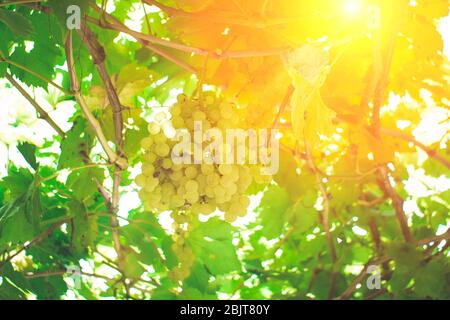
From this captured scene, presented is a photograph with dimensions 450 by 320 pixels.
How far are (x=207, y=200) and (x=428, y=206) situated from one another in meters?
1.23

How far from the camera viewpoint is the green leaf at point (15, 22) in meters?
1.19

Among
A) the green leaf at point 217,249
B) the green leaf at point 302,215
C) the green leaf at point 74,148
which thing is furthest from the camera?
the green leaf at point 302,215

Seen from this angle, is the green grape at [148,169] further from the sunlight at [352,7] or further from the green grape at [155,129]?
the sunlight at [352,7]

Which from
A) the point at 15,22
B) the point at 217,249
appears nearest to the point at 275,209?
the point at 217,249

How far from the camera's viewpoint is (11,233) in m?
1.42

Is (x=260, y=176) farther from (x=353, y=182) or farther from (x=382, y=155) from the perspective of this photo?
(x=353, y=182)

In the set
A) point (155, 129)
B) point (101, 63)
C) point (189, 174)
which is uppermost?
point (101, 63)

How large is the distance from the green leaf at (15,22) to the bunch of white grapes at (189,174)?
0.35 meters

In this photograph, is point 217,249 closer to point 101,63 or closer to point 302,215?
point 302,215

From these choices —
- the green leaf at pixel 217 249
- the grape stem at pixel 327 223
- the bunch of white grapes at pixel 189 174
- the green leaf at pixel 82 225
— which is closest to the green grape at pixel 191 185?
the bunch of white grapes at pixel 189 174

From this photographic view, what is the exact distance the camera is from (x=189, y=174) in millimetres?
1203

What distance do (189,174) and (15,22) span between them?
50 cm

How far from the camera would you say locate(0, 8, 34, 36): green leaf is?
119 centimetres

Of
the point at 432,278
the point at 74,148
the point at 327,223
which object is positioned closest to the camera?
the point at 74,148
